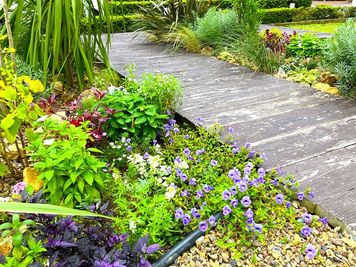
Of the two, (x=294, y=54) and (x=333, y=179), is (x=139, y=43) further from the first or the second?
(x=333, y=179)

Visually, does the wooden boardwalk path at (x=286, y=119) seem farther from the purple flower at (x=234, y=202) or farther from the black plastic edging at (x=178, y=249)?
the black plastic edging at (x=178, y=249)

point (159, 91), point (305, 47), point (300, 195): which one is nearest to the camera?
point (300, 195)

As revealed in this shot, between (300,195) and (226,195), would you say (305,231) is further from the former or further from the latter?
(226,195)

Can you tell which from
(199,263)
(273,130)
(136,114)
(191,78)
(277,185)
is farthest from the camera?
(191,78)

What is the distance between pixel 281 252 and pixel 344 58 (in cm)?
252

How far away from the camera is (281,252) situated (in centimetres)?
157

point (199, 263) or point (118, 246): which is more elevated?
point (118, 246)

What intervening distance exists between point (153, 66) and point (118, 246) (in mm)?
3314

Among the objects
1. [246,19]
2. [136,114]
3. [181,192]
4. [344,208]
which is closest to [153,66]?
[246,19]

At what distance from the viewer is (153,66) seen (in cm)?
448

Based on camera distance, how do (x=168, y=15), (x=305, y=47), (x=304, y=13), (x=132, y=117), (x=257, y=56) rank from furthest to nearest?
1. (x=304, y=13)
2. (x=168, y=15)
3. (x=305, y=47)
4. (x=257, y=56)
5. (x=132, y=117)

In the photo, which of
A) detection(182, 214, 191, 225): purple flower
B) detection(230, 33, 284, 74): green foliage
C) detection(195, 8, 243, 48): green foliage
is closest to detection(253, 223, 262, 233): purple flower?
detection(182, 214, 191, 225): purple flower

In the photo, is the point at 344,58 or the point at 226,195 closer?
the point at 226,195

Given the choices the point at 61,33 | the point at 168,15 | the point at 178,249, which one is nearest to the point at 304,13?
the point at 168,15
